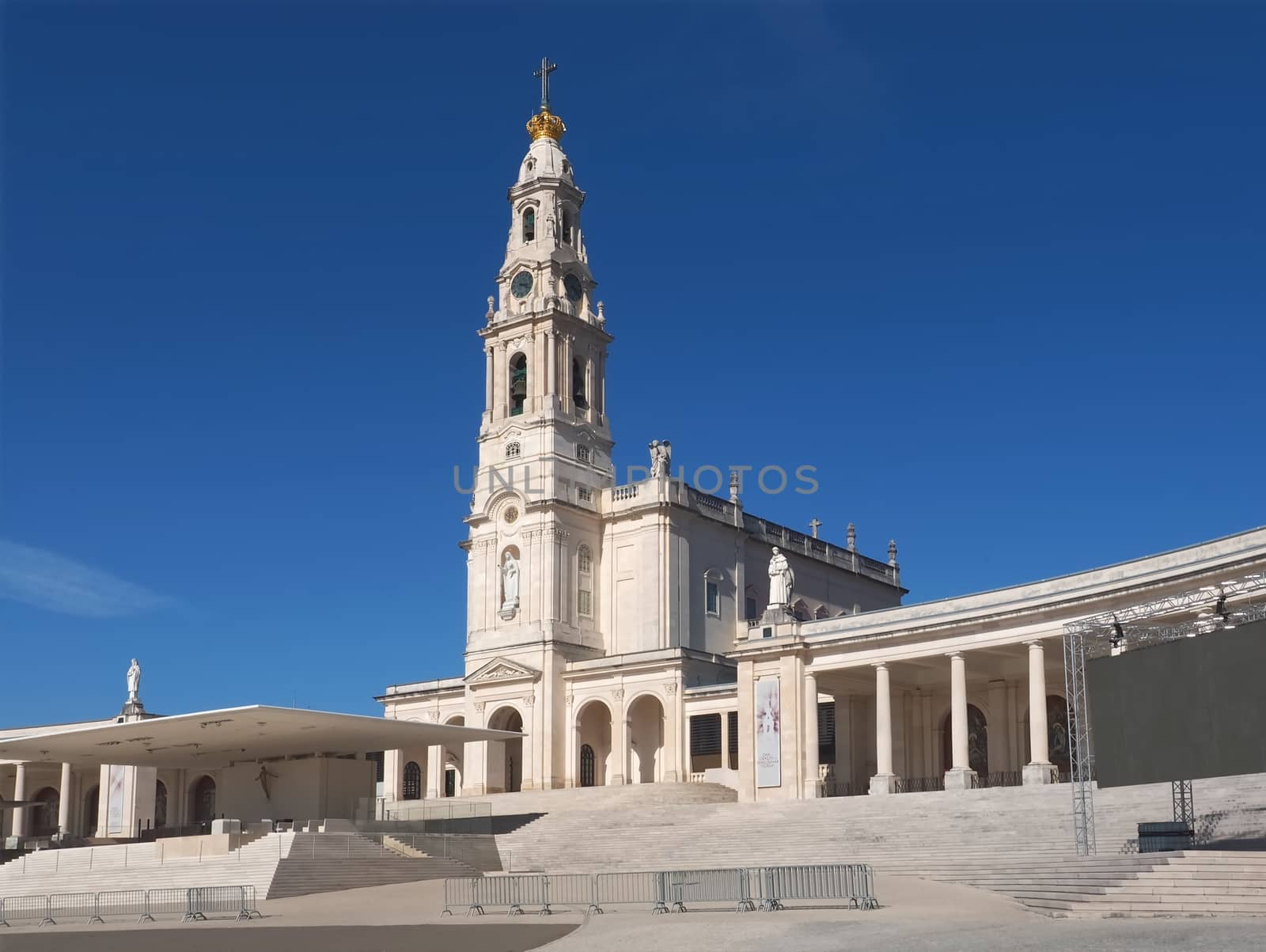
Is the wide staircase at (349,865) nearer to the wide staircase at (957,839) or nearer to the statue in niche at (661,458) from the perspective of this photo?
the wide staircase at (957,839)

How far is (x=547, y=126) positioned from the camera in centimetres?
7762

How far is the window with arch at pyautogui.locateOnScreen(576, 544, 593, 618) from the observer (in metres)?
71.1

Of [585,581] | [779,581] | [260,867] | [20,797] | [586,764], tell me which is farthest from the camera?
[20,797]

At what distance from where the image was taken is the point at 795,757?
178 feet

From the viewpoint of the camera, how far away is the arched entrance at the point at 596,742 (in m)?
69.9

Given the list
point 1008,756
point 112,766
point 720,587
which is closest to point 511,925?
point 1008,756

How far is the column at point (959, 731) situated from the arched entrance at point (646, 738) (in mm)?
19766

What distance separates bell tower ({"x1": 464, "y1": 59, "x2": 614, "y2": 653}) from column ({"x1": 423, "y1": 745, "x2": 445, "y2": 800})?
641 cm

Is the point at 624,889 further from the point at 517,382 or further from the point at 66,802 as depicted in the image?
the point at 66,802

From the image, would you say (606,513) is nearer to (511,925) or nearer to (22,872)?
(22,872)

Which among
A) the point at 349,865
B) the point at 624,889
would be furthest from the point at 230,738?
the point at 624,889

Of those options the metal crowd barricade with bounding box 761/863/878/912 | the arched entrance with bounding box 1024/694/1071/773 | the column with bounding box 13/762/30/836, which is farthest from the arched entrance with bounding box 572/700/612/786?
the metal crowd barricade with bounding box 761/863/878/912

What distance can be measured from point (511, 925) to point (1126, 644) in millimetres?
19077

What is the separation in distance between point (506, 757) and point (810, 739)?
2158cm
